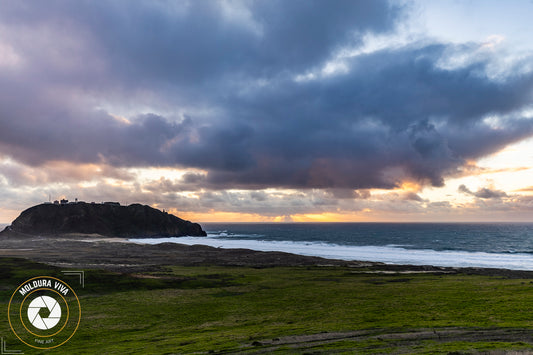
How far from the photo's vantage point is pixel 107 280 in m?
52.6

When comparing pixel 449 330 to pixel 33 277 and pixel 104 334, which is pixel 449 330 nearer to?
pixel 104 334

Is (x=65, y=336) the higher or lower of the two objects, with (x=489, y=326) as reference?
lower

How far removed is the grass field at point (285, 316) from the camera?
23047 millimetres

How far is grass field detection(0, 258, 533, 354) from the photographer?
23.0 metres

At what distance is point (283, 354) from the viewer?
21.0 metres

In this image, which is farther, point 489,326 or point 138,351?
point 489,326

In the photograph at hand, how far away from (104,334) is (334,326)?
20628mm

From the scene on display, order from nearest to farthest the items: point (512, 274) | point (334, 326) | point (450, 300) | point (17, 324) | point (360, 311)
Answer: point (334, 326) < point (17, 324) < point (360, 311) < point (450, 300) < point (512, 274)

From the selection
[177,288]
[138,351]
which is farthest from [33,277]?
[138,351]

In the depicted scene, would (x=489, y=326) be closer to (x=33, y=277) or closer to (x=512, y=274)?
(x=512, y=274)

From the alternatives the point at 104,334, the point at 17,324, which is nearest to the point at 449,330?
the point at 104,334

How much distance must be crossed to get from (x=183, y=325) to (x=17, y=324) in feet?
52.2

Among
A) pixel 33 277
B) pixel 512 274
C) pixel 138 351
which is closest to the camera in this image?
pixel 138 351

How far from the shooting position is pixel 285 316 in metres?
34.3
